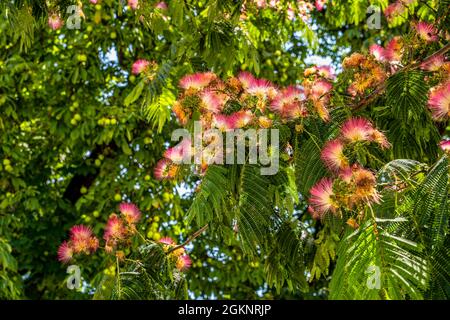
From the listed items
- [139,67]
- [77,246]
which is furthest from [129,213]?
[139,67]

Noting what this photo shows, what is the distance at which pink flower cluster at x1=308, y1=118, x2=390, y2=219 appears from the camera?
2.50 m

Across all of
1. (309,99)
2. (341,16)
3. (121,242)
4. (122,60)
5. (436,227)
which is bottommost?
(436,227)

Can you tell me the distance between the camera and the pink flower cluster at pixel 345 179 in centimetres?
250

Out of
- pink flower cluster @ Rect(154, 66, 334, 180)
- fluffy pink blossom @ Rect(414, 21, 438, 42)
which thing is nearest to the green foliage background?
fluffy pink blossom @ Rect(414, 21, 438, 42)

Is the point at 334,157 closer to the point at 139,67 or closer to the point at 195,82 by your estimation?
the point at 195,82

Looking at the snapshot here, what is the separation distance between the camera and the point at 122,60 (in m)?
7.74

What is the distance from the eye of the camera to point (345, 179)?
2541mm

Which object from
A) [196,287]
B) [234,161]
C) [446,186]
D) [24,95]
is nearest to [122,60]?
[24,95]

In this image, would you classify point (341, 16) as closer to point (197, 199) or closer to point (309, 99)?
point (309, 99)

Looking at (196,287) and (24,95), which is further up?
(24,95)

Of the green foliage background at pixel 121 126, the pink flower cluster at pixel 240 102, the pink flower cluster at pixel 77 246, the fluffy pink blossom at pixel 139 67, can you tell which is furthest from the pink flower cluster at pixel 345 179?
the fluffy pink blossom at pixel 139 67

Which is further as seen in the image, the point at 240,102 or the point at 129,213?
the point at 129,213

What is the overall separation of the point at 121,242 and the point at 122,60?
176 inches
